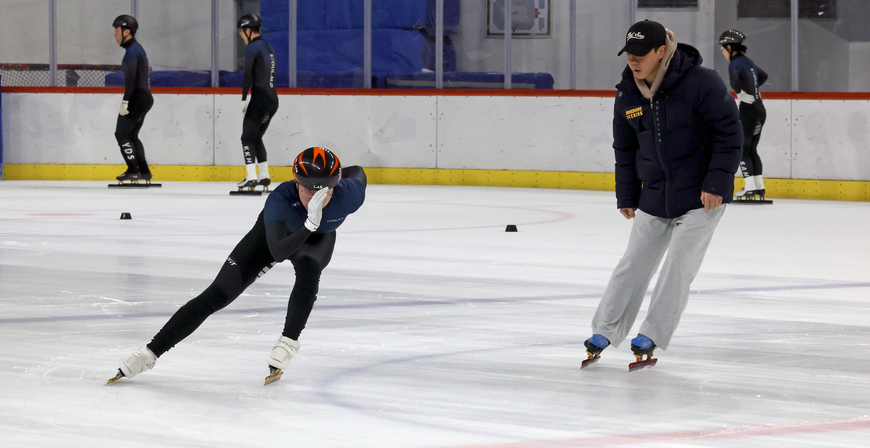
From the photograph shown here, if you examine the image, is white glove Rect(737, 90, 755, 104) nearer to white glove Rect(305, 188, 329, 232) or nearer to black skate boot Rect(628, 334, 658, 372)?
black skate boot Rect(628, 334, 658, 372)

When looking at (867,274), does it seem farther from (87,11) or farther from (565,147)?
(87,11)

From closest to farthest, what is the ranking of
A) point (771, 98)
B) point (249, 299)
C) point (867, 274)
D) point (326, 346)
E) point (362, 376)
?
point (362, 376) → point (326, 346) → point (249, 299) → point (867, 274) → point (771, 98)

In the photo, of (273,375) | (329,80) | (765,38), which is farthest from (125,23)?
(273,375)

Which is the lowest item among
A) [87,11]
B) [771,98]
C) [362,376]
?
[362,376]

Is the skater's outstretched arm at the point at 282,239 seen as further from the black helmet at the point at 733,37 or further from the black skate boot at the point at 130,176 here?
the black skate boot at the point at 130,176

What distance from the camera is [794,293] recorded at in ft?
18.5

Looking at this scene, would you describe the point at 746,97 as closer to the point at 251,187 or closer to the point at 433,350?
the point at 251,187

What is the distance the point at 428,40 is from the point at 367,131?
146cm

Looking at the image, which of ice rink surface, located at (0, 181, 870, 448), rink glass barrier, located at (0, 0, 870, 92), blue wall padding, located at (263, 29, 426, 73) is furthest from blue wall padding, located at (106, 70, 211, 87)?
ice rink surface, located at (0, 181, 870, 448)

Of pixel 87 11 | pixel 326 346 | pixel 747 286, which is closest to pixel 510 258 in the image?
pixel 747 286

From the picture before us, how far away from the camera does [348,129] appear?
15.0 metres

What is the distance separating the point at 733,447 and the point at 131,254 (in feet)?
16.7

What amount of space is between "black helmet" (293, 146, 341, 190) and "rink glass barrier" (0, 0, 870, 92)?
10533mm

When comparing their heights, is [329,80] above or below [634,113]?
above
